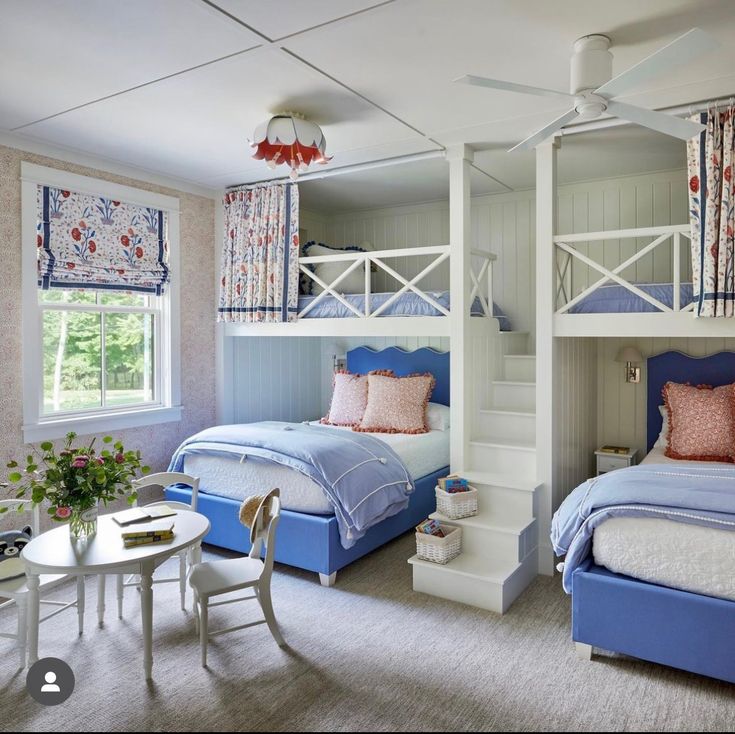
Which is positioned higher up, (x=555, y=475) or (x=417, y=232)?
(x=417, y=232)

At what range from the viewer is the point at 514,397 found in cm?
442

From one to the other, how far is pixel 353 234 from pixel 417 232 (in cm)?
74

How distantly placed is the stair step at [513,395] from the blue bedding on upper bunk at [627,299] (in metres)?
0.84

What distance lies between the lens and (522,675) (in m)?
2.54

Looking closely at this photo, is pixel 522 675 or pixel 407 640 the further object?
pixel 407 640

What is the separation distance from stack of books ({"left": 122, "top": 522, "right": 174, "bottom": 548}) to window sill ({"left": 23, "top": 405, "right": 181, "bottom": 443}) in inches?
63.7

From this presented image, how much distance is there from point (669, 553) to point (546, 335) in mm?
1511

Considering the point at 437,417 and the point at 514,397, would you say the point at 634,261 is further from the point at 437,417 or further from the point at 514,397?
the point at 437,417

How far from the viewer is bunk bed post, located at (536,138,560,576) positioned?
362 cm

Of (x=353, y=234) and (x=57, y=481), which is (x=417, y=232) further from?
(x=57, y=481)

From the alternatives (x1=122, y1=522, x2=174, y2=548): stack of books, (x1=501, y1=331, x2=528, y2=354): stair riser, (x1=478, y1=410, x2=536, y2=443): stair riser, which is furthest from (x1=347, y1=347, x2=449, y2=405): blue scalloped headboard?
(x1=122, y1=522, x2=174, y2=548): stack of books

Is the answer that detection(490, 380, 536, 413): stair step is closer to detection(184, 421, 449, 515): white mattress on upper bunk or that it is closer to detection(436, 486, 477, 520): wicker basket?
detection(184, 421, 449, 515): white mattress on upper bunk

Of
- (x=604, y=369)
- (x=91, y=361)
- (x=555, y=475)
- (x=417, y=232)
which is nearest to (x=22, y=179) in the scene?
(x=91, y=361)

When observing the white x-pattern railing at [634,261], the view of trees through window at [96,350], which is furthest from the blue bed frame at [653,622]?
the view of trees through window at [96,350]
